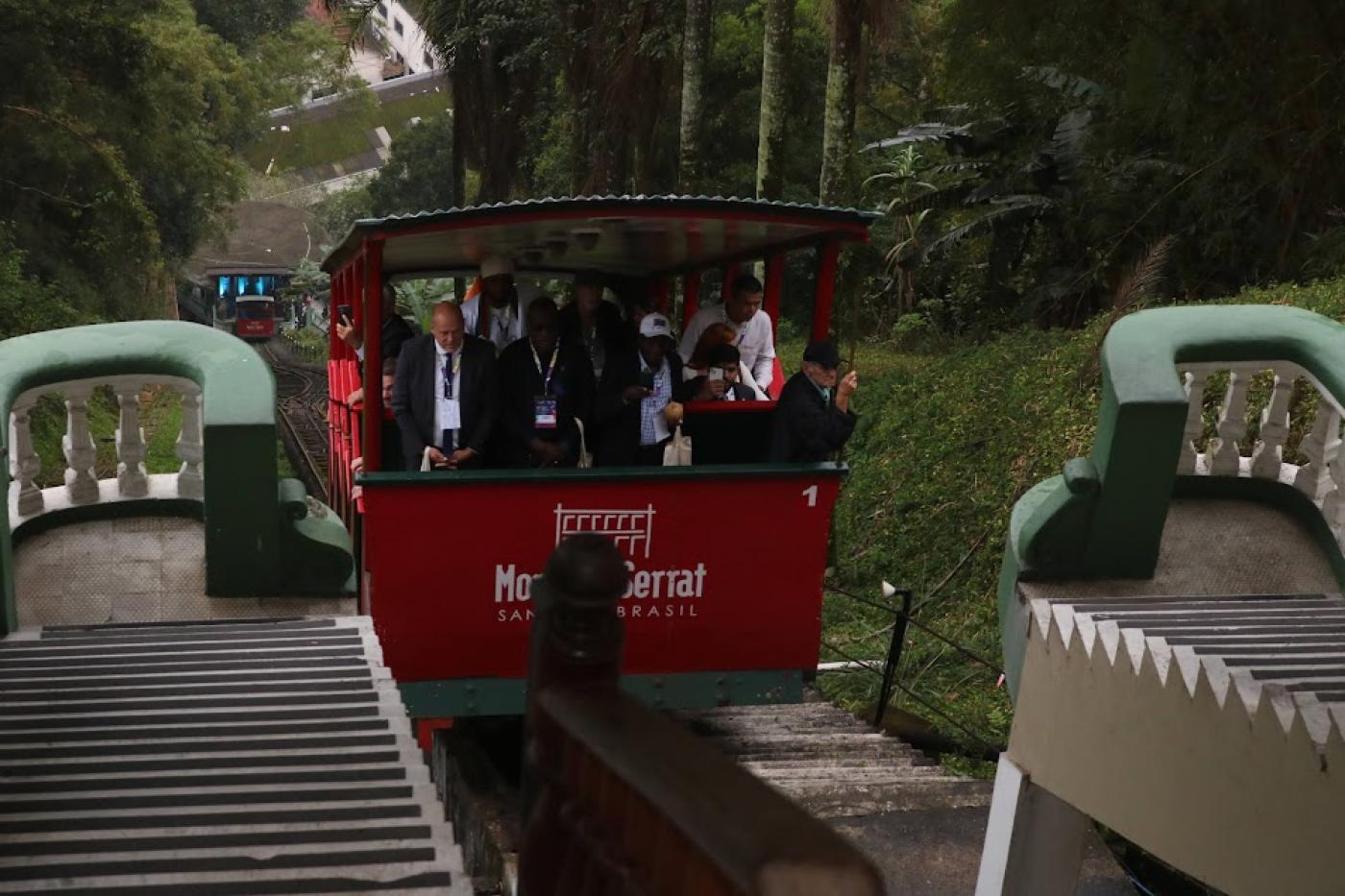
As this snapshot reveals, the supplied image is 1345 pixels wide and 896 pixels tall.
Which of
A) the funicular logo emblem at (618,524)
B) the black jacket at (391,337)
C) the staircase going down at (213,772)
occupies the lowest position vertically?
the staircase going down at (213,772)

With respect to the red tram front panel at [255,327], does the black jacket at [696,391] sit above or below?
above

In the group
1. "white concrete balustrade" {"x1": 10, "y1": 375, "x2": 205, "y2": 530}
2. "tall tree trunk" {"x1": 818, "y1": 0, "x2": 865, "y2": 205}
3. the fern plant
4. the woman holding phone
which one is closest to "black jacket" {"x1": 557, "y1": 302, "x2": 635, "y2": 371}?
the woman holding phone

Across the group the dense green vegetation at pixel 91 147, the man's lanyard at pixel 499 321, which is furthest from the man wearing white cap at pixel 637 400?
the dense green vegetation at pixel 91 147

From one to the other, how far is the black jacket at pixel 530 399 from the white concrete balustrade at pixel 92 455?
154 centimetres

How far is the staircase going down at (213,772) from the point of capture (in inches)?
137

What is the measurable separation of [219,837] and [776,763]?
181 inches

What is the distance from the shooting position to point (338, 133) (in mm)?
72750

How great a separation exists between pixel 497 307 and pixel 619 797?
18.6 feet

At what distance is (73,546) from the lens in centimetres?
709

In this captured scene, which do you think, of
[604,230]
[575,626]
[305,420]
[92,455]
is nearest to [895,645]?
[604,230]

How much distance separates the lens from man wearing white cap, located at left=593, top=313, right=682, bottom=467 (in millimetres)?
6848

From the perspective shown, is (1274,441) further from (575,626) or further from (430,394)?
(575,626)

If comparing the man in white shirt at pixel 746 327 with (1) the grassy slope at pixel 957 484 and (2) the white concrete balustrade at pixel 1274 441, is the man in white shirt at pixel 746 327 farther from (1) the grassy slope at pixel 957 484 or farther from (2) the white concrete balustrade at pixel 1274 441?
(1) the grassy slope at pixel 957 484

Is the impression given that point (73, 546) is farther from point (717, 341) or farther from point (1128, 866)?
point (1128, 866)
